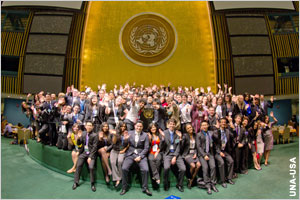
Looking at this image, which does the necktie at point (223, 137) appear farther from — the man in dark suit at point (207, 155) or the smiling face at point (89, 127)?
the smiling face at point (89, 127)

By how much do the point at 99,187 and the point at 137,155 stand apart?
1123 millimetres

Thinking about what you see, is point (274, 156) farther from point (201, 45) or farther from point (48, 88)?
point (48, 88)

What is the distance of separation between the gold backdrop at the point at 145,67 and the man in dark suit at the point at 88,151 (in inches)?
269

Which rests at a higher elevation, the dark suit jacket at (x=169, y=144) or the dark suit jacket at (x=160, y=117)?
the dark suit jacket at (x=160, y=117)

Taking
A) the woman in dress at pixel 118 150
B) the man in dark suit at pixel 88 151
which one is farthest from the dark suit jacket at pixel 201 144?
the man in dark suit at pixel 88 151

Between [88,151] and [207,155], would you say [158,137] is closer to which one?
[207,155]

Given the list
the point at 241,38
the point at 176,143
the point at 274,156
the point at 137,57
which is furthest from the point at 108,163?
the point at 241,38

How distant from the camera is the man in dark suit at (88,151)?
4531 mm

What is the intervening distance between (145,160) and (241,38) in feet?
31.2

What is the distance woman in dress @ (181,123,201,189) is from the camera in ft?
14.8

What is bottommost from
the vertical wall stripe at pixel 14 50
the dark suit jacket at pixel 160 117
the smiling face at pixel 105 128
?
the smiling face at pixel 105 128

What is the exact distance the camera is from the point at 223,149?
499 centimetres

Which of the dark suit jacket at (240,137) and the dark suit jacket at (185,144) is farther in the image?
the dark suit jacket at (240,137)

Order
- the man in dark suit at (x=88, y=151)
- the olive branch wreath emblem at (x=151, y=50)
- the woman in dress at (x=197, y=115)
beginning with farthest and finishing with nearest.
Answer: the olive branch wreath emblem at (x=151, y=50)
the woman in dress at (x=197, y=115)
the man in dark suit at (x=88, y=151)
